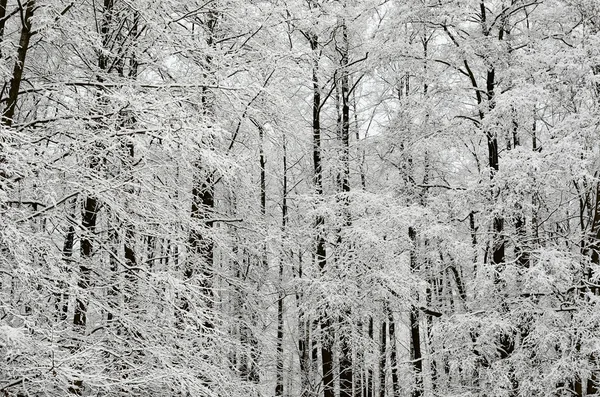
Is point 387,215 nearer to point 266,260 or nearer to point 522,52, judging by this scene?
point 266,260

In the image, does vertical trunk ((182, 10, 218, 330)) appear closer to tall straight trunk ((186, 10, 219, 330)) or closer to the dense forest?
tall straight trunk ((186, 10, 219, 330))

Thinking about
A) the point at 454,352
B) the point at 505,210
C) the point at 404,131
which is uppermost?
the point at 404,131

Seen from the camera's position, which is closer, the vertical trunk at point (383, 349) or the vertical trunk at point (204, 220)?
the vertical trunk at point (204, 220)

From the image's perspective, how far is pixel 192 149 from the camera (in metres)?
5.43

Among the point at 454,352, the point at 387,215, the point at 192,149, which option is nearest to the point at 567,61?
the point at 387,215

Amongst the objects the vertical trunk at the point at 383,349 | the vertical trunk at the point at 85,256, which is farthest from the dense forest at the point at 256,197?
the vertical trunk at the point at 383,349

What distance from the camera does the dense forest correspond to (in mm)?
5445

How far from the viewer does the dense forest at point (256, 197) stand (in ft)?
17.9

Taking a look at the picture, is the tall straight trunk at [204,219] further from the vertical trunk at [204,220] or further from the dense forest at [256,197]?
the dense forest at [256,197]

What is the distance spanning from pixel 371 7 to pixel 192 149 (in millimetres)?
8013

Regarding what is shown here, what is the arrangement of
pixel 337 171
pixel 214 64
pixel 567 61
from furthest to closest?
1. pixel 337 171
2. pixel 567 61
3. pixel 214 64

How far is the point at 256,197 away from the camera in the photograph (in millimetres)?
10219

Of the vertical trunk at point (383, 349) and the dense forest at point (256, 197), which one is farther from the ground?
the dense forest at point (256, 197)

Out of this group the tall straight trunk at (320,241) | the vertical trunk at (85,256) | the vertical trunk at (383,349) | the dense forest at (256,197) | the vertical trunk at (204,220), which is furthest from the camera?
the vertical trunk at (383,349)
